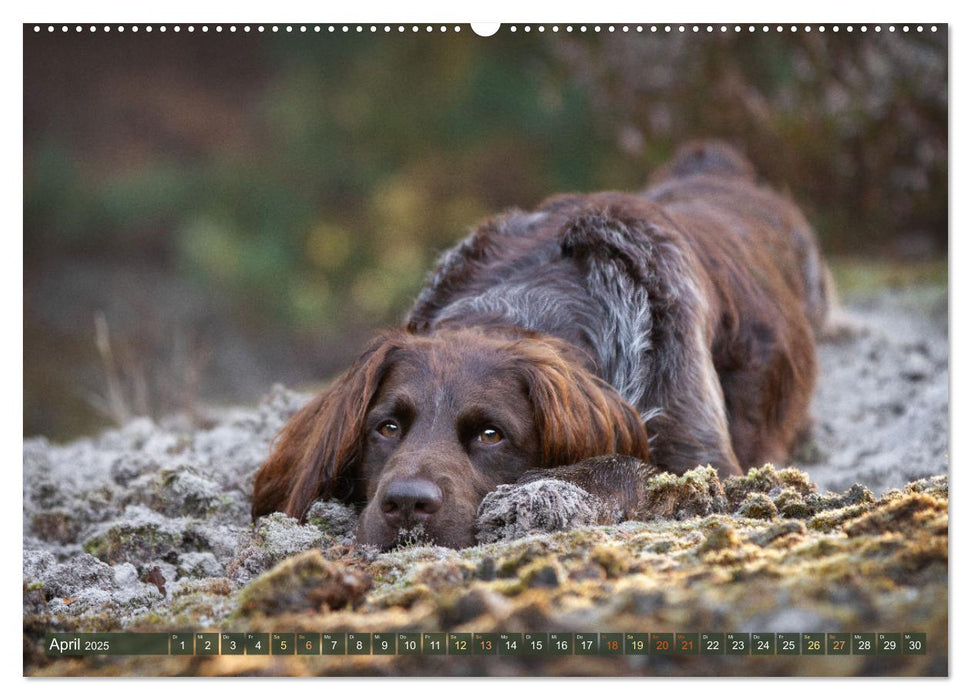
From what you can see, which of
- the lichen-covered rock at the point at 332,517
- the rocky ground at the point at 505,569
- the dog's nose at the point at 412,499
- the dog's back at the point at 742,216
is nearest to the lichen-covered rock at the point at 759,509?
the rocky ground at the point at 505,569

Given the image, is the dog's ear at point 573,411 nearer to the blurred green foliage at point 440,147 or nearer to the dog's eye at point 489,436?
the dog's eye at point 489,436

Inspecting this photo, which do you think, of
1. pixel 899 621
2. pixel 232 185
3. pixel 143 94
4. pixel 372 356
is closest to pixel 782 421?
pixel 372 356

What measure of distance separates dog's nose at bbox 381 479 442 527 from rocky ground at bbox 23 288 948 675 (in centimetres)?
12

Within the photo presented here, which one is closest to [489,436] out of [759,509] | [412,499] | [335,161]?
[412,499]

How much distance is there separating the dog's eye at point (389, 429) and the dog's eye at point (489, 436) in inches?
11.7

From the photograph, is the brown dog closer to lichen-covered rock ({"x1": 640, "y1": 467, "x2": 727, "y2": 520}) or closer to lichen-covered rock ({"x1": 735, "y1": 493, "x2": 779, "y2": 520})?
lichen-covered rock ({"x1": 640, "y1": 467, "x2": 727, "y2": 520})

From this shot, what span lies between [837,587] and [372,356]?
6.55 feet

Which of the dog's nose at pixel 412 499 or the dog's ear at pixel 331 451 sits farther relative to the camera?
the dog's ear at pixel 331 451

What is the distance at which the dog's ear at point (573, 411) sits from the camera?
12.9 ft

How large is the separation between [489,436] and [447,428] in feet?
0.48

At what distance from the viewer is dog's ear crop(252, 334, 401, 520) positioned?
4.06 metres

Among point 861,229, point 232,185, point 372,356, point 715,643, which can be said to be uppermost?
point 232,185

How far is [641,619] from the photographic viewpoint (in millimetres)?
2473

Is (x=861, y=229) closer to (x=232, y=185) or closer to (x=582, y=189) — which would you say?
(x=582, y=189)
